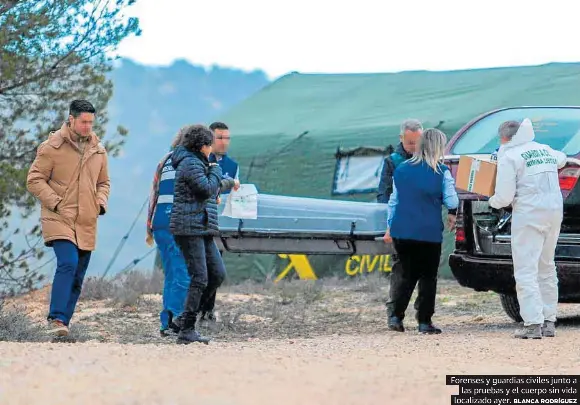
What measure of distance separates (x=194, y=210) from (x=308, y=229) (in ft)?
7.78

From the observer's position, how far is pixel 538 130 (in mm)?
9656

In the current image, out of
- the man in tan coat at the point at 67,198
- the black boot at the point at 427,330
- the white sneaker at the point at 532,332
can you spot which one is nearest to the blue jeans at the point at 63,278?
the man in tan coat at the point at 67,198

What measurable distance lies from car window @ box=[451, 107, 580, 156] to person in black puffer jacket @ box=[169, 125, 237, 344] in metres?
2.43

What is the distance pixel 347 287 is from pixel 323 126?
3.05 meters

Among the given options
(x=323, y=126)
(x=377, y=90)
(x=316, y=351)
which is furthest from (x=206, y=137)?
Answer: (x=377, y=90)

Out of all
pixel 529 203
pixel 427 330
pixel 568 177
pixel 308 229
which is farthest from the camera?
pixel 308 229

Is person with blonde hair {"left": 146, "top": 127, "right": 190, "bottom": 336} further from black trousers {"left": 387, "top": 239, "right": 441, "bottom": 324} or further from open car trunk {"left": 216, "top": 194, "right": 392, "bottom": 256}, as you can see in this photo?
black trousers {"left": 387, "top": 239, "right": 441, "bottom": 324}

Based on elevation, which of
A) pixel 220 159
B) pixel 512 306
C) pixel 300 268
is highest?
pixel 220 159

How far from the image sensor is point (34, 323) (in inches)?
385

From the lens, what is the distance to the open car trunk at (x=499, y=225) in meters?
9.04

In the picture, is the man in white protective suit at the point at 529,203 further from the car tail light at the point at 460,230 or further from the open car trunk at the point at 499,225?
the car tail light at the point at 460,230

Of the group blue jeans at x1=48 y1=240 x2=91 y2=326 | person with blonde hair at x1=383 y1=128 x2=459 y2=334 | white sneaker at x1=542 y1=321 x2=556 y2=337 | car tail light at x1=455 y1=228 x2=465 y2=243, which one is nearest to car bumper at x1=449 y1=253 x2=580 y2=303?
car tail light at x1=455 y1=228 x2=465 y2=243

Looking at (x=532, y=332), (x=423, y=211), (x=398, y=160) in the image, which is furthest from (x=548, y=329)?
(x=398, y=160)

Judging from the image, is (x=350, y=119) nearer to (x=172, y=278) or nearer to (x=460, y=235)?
(x=460, y=235)
